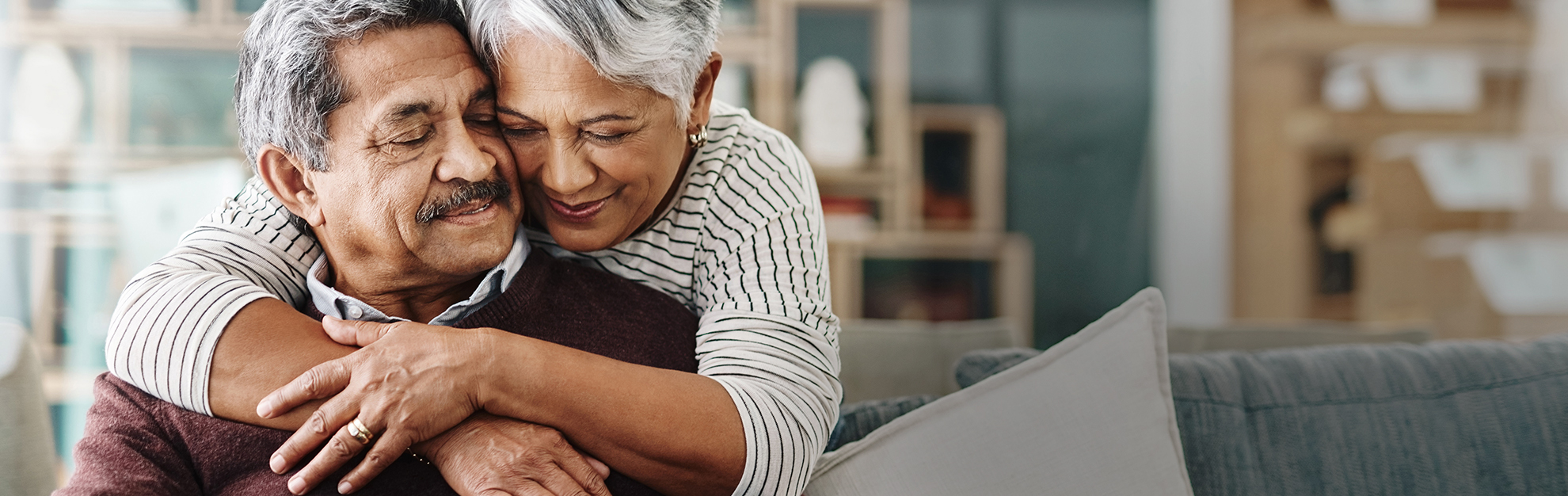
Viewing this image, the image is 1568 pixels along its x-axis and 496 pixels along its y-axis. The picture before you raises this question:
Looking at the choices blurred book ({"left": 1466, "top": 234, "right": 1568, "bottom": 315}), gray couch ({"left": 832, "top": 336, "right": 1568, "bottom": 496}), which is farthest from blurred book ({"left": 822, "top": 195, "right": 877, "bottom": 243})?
gray couch ({"left": 832, "top": 336, "right": 1568, "bottom": 496})

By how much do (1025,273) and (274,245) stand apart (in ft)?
11.5

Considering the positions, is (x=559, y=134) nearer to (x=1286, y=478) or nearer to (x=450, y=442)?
(x=450, y=442)

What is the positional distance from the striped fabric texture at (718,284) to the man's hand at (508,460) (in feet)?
0.53

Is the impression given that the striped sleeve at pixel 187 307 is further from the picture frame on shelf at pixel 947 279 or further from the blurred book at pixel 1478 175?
the blurred book at pixel 1478 175

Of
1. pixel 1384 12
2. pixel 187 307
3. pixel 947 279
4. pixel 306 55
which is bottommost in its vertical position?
pixel 947 279

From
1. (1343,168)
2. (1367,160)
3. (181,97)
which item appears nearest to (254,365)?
(181,97)

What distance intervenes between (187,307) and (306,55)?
26 cm

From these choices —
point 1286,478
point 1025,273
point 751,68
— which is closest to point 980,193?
point 1025,273

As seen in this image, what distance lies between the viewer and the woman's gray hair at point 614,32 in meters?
0.93

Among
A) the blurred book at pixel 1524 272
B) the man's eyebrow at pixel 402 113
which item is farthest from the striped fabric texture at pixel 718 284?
the blurred book at pixel 1524 272

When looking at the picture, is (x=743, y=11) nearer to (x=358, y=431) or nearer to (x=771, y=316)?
(x=771, y=316)

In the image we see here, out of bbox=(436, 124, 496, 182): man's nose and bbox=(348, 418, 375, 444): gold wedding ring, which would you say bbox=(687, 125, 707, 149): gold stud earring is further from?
bbox=(348, 418, 375, 444): gold wedding ring

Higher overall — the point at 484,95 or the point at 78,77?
the point at 78,77

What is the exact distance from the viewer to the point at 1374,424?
4.13 feet
